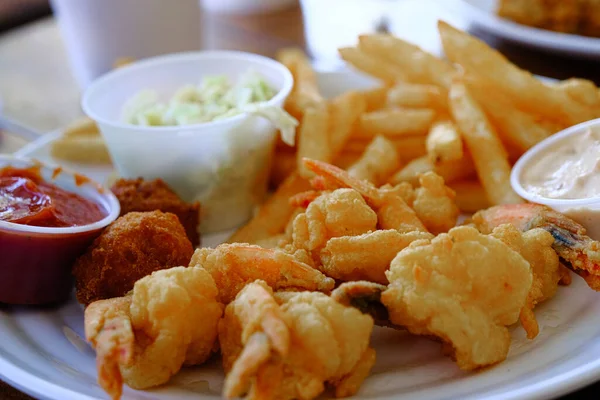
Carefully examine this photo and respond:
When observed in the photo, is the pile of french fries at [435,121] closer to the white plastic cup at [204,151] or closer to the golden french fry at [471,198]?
the golden french fry at [471,198]

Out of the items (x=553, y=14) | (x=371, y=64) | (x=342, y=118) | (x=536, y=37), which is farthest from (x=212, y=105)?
(x=553, y=14)

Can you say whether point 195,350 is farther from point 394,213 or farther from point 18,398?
point 394,213

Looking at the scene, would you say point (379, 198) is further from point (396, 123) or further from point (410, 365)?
point (396, 123)

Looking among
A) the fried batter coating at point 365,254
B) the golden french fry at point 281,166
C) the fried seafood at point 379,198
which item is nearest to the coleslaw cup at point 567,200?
the fried seafood at point 379,198

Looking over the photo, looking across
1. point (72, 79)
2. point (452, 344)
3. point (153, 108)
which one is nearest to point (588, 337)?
point (452, 344)

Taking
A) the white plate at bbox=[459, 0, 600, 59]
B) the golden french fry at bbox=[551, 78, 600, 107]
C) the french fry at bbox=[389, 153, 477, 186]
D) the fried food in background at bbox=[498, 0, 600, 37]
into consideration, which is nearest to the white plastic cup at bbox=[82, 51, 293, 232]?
the french fry at bbox=[389, 153, 477, 186]

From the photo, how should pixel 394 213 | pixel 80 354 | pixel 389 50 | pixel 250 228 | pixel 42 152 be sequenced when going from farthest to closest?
pixel 42 152 < pixel 389 50 < pixel 250 228 < pixel 394 213 < pixel 80 354

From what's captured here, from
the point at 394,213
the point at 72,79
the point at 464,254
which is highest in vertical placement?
the point at 464,254
